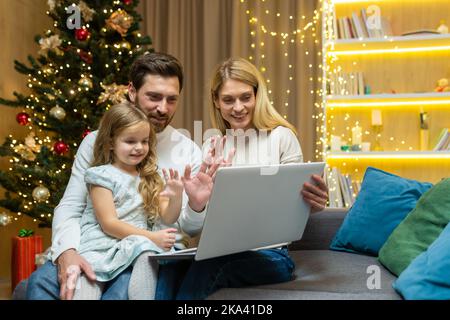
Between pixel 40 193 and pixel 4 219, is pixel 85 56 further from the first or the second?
pixel 4 219

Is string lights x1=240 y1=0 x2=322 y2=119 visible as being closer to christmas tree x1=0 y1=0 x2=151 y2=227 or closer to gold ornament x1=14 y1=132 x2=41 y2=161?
christmas tree x1=0 y1=0 x2=151 y2=227

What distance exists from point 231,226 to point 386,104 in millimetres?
2787

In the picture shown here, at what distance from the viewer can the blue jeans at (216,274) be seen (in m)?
1.44

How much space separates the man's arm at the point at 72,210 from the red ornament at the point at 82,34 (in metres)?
1.54

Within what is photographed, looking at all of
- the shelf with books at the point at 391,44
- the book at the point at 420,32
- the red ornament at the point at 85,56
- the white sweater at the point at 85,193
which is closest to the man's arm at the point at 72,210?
the white sweater at the point at 85,193

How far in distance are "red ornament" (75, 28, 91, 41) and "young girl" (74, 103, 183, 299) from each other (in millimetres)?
1662

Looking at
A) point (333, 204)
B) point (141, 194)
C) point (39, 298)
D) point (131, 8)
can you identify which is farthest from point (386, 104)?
point (39, 298)

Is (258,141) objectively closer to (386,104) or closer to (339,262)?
(339,262)

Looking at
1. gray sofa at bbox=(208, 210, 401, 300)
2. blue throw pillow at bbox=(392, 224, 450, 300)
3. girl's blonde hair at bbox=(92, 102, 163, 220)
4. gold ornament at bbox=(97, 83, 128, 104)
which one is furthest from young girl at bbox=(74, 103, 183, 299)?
gold ornament at bbox=(97, 83, 128, 104)

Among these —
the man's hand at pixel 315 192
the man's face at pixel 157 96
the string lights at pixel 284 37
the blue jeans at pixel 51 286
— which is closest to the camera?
the blue jeans at pixel 51 286

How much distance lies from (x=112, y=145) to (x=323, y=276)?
0.83m

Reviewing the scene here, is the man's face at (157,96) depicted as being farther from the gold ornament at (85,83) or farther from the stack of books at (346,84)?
the stack of books at (346,84)

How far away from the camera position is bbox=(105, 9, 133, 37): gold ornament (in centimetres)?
323

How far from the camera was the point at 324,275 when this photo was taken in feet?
5.55
